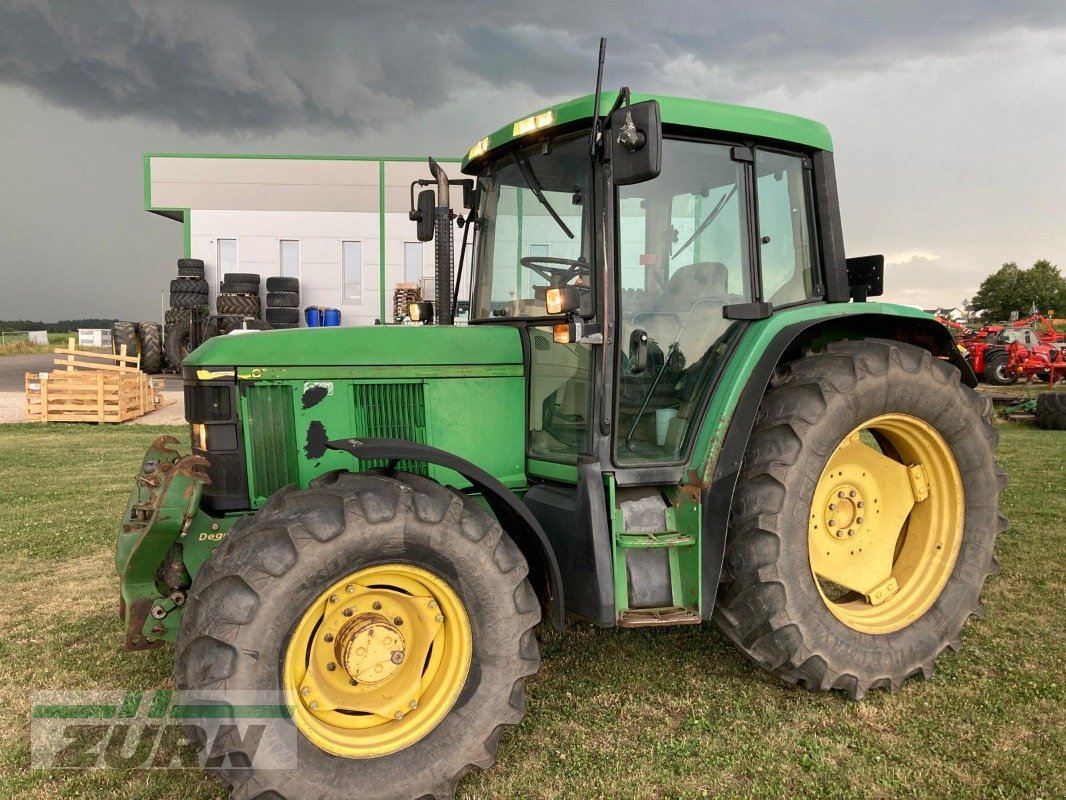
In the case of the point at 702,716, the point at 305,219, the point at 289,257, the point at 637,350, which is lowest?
the point at 702,716

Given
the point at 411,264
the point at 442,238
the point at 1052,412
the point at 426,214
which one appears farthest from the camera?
the point at 411,264

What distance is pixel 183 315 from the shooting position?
20.7 m

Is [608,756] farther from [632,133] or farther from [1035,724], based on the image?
[632,133]

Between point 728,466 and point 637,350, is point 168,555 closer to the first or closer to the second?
point 637,350

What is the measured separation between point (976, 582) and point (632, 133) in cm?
272

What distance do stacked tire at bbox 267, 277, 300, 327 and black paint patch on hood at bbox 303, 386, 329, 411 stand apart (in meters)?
18.0

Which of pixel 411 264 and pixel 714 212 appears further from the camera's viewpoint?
pixel 411 264

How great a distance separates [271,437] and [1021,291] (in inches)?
2942

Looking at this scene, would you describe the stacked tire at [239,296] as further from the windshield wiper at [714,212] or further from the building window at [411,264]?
the windshield wiper at [714,212]

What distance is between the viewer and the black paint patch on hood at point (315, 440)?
11.1ft

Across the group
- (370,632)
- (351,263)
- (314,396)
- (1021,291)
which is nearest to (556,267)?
(314,396)

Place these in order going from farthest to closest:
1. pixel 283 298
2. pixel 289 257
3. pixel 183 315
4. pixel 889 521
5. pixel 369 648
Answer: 1. pixel 289 257
2. pixel 283 298
3. pixel 183 315
4. pixel 889 521
5. pixel 369 648

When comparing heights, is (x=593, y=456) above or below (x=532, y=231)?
below

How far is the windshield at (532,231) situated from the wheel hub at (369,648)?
1.44 meters
